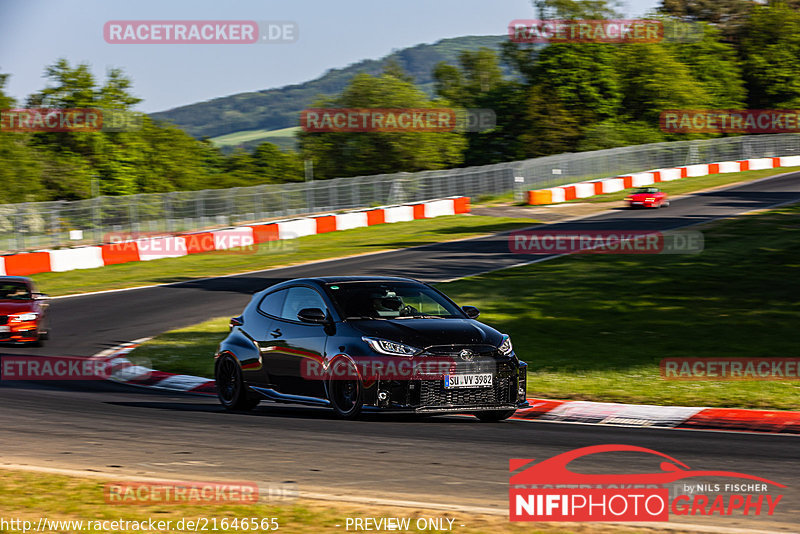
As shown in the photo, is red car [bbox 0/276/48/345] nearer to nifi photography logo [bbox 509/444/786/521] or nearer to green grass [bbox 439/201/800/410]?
green grass [bbox 439/201/800/410]

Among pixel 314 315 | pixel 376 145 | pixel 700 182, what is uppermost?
pixel 376 145

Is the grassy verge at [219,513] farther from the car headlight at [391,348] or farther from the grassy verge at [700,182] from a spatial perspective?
the grassy verge at [700,182]

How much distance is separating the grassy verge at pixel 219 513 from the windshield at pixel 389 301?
4220mm

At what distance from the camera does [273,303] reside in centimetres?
1112

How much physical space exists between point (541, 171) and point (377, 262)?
2531cm

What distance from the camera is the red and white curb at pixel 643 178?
46.3m

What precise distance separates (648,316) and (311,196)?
27550 mm

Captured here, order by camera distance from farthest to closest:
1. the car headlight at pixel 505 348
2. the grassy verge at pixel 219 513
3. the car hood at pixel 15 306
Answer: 1. the car hood at pixel 15 306
2. the car headlight at pixel 505 348
3. the grassy verge at pixel 219 513

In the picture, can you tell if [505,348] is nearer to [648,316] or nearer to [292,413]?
[292,413]

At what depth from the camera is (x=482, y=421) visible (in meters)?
10.2

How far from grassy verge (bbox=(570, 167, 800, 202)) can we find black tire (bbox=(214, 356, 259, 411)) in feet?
119

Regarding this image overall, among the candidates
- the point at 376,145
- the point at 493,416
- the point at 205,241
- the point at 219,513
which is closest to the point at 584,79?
the point at 376,145

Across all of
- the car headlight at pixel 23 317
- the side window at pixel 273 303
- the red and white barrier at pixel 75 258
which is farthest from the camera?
the red and white barrier at pixel 75 258

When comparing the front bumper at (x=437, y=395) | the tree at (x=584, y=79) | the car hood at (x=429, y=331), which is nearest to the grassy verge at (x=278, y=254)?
the car hood at (x=429, y=331)
